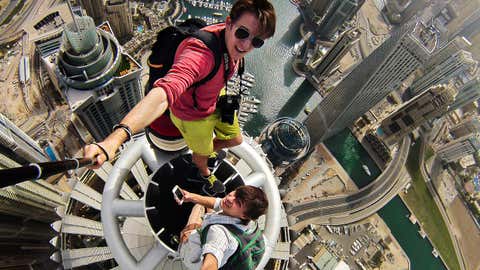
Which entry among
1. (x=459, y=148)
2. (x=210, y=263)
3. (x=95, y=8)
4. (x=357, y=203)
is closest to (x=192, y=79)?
(x=210, y=263)

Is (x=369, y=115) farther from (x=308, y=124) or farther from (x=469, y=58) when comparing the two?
(x=469, y=58)

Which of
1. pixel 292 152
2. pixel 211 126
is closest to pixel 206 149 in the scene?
pixel 211 126

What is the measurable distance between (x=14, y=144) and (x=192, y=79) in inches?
1494

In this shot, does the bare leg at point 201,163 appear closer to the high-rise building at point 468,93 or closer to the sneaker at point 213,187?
the sneaker at point 213,187

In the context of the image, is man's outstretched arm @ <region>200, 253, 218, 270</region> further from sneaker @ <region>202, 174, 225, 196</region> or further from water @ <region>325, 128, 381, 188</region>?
water @ <region>325, 128, 381, 188</region>

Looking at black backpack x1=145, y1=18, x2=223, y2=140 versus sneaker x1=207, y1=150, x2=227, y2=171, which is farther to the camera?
sneaker x1=207, y1=150, x2=227, y2=171

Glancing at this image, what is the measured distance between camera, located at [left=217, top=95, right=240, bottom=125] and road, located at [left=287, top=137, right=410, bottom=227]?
4353 cm

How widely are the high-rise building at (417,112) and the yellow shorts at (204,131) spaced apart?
5914 centimetres

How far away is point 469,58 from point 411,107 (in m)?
18.7

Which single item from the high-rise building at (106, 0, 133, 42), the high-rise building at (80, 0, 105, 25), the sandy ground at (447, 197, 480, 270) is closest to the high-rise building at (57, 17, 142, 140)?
the high-rise building at (106, 0, 133, 42)

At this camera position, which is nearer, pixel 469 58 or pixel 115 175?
pixel 115 175

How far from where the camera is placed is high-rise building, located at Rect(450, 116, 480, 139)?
7113 centimetres

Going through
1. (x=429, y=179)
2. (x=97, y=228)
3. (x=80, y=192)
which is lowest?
(x=429, y=179)

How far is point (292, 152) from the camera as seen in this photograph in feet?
166
